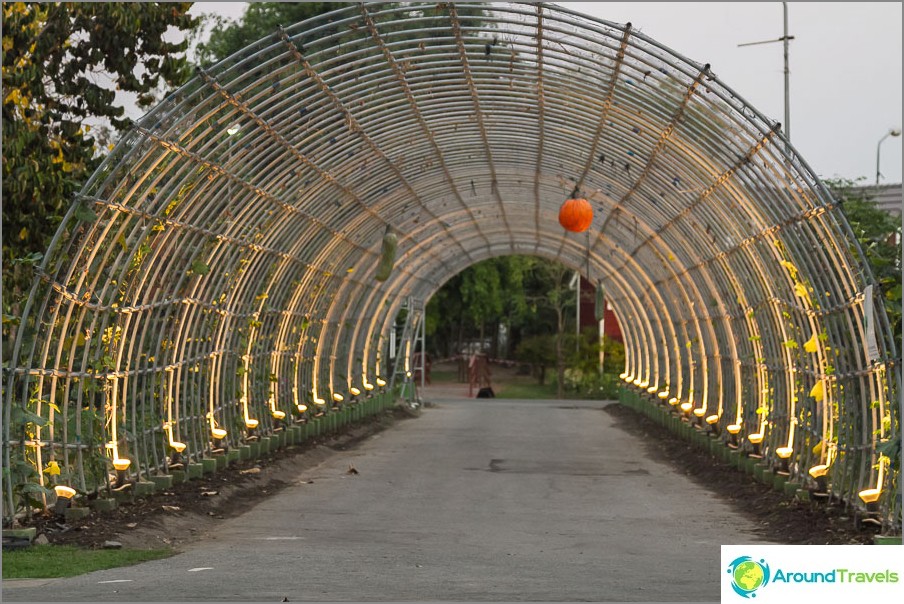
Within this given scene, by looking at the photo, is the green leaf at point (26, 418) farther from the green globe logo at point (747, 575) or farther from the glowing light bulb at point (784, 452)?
the glowing light bulb at point (784, 452)

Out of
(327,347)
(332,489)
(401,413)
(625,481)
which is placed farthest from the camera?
(401,413)

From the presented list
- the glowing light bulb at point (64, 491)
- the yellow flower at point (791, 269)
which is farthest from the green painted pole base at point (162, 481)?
the yellow flower at point (791, 269)

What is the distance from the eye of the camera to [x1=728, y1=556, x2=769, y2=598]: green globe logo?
683cm

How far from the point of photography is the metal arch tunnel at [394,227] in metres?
12.4

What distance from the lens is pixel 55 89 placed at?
15.4 meters

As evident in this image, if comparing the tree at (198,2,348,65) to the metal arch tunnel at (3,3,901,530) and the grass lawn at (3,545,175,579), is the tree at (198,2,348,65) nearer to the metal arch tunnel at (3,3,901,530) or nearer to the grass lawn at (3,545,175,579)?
the metal arch tunnel at (3,3,901,530)

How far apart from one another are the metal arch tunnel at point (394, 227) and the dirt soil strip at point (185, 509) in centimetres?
41

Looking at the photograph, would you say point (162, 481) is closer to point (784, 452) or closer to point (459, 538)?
point (459, 538)

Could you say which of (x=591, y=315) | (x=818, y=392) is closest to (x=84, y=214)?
(x=818, y=392)

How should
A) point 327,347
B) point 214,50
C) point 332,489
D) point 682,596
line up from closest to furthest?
point 682,596
point 332,489
point 327,347
point 214,50

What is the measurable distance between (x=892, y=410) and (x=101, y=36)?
29.4 ft

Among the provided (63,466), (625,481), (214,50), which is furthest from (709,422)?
(214,50)

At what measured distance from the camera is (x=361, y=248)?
24.8 meters

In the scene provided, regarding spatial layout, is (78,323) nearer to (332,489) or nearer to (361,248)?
(332,489)
